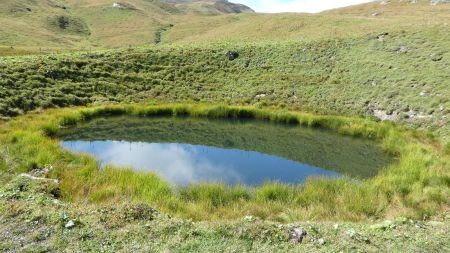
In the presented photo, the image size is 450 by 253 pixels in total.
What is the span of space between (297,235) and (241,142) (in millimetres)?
17004

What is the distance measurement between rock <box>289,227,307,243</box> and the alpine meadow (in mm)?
54

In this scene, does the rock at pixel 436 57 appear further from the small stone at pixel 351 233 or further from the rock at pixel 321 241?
the rock at pixel 321 241

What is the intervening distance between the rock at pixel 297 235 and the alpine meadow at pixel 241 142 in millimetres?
54

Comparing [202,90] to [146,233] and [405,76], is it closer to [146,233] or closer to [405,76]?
[405,76]

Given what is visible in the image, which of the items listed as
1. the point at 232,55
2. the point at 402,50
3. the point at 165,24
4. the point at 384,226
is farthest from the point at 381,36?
the point at 165,24

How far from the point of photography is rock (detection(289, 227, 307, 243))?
1047 cm

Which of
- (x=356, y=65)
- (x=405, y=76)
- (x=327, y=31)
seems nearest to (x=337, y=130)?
(x=405, y=76)

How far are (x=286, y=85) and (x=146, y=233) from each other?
107 ft

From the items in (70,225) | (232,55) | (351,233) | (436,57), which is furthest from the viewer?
(232,55)

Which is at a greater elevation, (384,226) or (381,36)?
(381,36)

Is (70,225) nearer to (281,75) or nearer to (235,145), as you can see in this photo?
(235,145)

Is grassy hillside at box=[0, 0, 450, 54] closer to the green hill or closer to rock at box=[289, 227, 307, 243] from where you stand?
the green hill

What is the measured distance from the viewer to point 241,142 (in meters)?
27.5

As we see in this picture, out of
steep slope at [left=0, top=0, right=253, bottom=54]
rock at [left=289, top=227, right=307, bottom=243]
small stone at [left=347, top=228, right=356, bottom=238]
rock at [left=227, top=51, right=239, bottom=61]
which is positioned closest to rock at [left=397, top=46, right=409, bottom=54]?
rock at [left=227, top=51, right=239, bottom=61]
